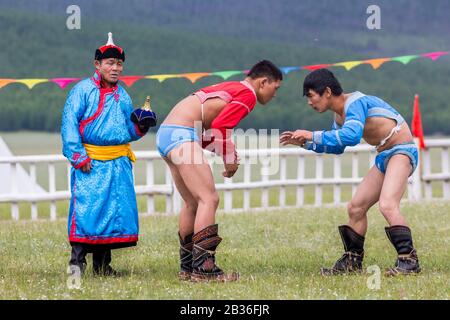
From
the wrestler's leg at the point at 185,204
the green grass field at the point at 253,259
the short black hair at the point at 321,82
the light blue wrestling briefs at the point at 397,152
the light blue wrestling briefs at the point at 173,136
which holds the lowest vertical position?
the green grass field at the point at 253,259

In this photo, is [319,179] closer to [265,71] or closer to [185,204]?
[185,204]

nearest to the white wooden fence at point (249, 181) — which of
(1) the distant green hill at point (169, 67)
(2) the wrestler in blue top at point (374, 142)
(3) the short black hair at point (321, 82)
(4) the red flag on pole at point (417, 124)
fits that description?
(4) the red flag on pole at point (417, 124)

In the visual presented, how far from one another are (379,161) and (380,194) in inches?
10.7

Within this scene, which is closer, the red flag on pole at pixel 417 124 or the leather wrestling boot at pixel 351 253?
the leather wrestling boot at pixel 351 253

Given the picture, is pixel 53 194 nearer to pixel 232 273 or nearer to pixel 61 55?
pixel 232 273

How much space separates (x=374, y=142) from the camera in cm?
762

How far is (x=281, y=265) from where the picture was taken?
8273mm

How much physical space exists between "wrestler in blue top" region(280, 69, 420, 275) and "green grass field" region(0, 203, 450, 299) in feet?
1.17

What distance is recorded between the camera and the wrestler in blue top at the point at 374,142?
Answer: 7258 mm

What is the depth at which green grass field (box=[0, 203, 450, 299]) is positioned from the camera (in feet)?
21.8

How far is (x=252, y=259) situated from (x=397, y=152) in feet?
5.94

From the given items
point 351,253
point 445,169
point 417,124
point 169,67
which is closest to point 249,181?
point 417,124

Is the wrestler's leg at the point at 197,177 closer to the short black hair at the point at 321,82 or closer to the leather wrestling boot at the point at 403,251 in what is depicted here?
the short black hair at the point at 321,82

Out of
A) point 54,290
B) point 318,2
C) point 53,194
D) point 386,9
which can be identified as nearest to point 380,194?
point 54,290
